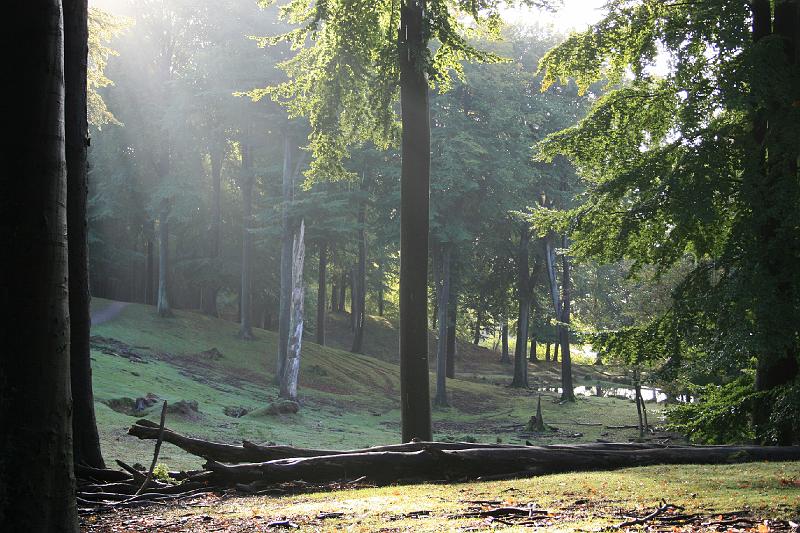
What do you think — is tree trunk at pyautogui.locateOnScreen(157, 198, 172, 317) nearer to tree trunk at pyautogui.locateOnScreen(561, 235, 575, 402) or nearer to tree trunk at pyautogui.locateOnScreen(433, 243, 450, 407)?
tree trunk at pyautogui.locateOnScreen(433, 243, 450, 407)

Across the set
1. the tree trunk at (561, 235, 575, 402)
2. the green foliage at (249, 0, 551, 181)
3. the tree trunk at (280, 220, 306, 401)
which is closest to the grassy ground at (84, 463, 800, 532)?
the green foliage at (249, 0, 551, 181)

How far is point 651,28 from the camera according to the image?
41.3ft

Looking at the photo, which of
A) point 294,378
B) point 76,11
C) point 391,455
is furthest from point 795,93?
point 294,378

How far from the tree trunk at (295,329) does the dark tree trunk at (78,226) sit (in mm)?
19603

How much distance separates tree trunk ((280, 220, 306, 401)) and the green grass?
89cm

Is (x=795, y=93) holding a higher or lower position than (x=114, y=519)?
higher

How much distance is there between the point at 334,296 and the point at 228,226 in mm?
17922

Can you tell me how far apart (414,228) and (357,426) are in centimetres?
1474

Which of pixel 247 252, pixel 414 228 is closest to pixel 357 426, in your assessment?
pixel 247 252

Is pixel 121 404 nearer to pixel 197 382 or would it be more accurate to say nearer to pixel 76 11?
pixel 197 382

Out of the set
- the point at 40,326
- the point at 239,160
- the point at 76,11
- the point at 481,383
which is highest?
the point at 239,160

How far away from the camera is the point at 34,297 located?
4.41 meters

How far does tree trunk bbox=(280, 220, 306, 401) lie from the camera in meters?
28.6

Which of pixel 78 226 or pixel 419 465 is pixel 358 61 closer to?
pixel 78 226
